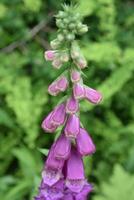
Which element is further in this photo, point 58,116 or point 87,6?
point 87,6

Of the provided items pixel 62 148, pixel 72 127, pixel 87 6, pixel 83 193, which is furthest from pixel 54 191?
pixel 87 6

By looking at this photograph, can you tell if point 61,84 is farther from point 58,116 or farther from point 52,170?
point 52,170

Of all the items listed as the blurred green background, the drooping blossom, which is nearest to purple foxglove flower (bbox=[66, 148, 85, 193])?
the drooping blossom

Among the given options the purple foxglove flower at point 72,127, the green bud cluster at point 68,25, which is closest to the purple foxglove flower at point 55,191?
the purple foxglove flower at point 72,127

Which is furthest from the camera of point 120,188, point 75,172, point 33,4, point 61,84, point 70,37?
point 33,4

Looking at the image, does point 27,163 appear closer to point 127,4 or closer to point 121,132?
point 121,132
